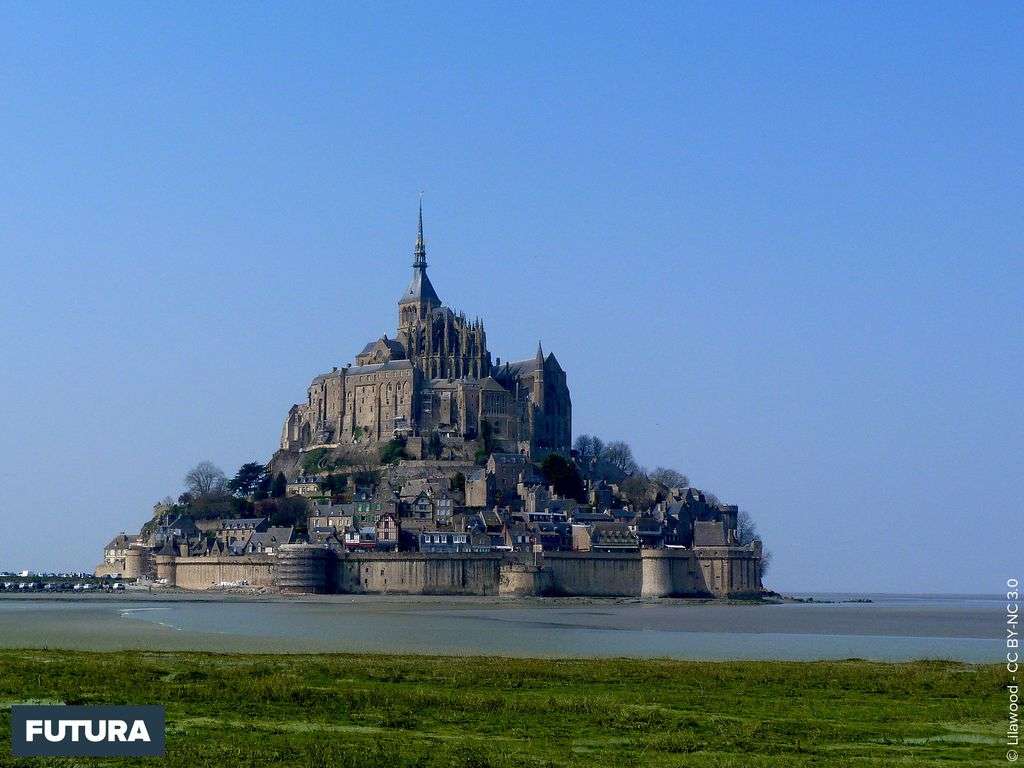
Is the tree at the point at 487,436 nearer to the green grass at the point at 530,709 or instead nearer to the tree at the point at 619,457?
the tree at the point at 619,457

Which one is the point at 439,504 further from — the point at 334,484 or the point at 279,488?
the point at 279,488

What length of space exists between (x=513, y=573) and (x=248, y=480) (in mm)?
51608

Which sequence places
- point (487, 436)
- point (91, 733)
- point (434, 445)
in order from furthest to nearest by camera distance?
1. point (487, 436)
2. point (434, 445)
3. point (91, 733)

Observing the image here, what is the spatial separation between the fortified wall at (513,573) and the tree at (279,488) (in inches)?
964

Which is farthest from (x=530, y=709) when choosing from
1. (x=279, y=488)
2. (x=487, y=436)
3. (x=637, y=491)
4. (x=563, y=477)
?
(x=279, y=488)

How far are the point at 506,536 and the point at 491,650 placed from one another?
7943 centimetres

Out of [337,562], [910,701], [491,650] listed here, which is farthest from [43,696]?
[337,562]

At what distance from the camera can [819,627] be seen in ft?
282

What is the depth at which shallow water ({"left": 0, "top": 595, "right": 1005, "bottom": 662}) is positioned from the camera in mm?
57656

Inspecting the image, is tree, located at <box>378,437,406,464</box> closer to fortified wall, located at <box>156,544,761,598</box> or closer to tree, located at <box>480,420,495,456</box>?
tree, located at <box>480,420,495,456</box>

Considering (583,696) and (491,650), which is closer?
(583,696)

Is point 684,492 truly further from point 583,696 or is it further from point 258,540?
point 583,696

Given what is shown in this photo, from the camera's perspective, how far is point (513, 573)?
5108 inches

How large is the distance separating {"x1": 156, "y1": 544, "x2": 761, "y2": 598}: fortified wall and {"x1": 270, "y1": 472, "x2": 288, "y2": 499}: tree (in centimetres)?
2449
